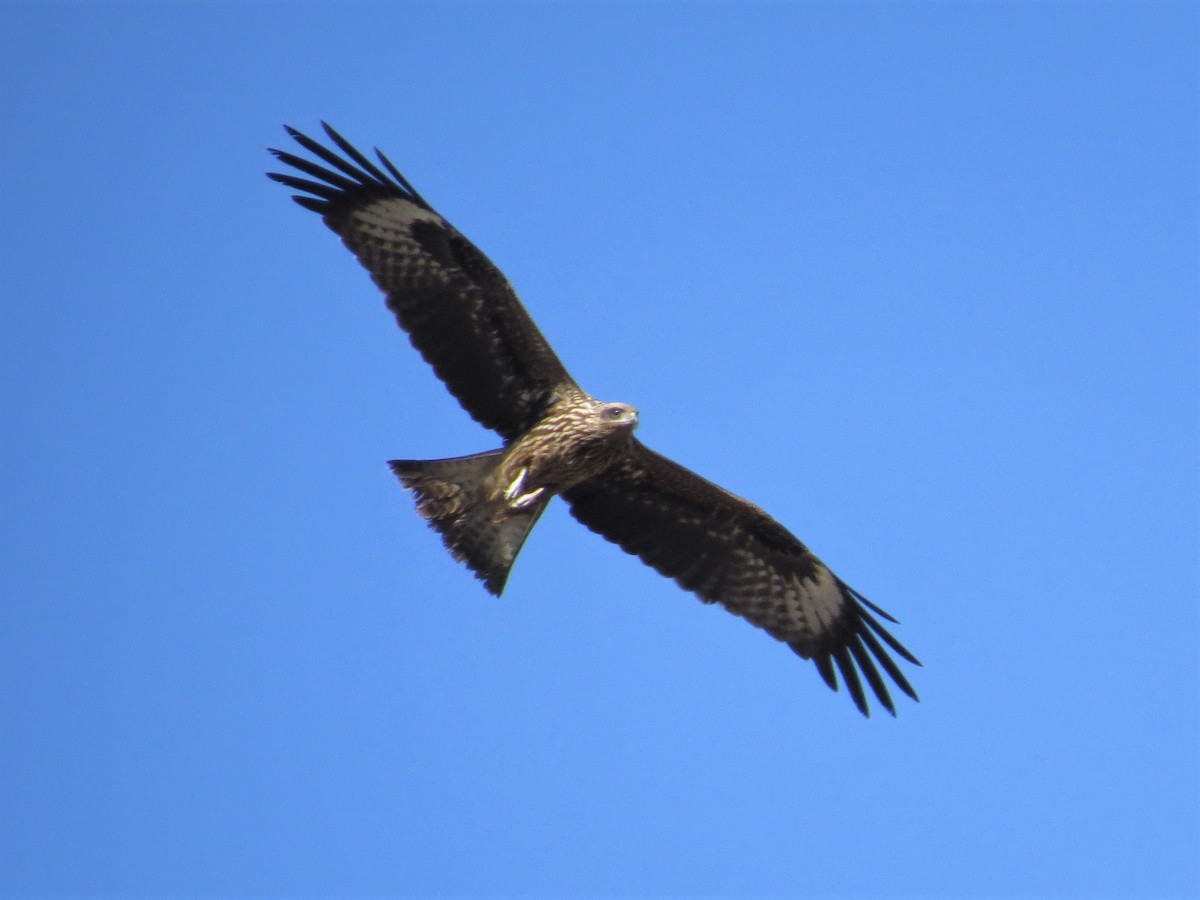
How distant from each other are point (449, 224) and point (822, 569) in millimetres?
3508

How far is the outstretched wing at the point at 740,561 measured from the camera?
11555 millimetres

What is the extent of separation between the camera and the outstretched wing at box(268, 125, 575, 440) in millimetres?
10641

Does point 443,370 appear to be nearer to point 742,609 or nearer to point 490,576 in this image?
point 490,576

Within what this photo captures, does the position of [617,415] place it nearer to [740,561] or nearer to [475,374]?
[475,374]

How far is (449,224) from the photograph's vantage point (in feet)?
35.0

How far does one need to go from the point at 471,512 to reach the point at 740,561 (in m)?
2.07

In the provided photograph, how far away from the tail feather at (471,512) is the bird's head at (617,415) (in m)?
0.67

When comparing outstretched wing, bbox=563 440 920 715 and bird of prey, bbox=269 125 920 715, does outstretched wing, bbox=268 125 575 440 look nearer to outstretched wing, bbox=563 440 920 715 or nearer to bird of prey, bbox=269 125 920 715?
bird of prey, bbox=269 125 920 715

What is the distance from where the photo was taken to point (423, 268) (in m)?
10.7

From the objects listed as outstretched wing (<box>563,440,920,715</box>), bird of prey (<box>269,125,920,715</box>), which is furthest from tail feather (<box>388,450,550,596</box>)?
outstretched wing (<box>563,440,920,715</box>)

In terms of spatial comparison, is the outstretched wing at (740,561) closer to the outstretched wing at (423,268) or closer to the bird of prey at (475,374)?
the bird of prey at (475,374)

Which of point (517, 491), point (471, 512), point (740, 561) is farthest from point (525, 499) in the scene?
point (740, 561)

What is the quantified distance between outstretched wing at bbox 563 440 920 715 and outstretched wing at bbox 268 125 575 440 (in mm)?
1169

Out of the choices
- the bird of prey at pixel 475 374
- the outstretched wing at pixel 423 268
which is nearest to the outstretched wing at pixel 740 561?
the bird of prey at pixel 475 374
